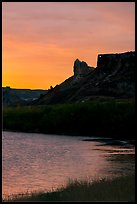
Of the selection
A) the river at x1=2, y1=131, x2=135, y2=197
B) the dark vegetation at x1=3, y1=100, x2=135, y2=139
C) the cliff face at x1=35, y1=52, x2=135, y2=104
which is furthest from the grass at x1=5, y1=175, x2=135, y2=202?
the cliff face at x1=35, y1=52, x2=135, y2=104

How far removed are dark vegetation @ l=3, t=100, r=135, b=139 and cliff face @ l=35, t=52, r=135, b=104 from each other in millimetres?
42704

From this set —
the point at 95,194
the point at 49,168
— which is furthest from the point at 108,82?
the point at 95,194

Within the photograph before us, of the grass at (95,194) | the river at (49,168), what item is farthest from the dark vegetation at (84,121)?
the grass at (95,194)

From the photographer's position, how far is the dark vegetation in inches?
3848

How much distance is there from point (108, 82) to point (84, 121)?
238 ft

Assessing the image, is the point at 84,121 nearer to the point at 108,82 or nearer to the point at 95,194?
the point at 108,82

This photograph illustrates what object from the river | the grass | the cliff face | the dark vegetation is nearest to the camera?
the grass

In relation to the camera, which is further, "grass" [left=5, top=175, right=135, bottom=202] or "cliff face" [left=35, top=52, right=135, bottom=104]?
"cliff face" [left=35, top=52, right=135, bottom=104]

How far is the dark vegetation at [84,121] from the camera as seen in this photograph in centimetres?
9775

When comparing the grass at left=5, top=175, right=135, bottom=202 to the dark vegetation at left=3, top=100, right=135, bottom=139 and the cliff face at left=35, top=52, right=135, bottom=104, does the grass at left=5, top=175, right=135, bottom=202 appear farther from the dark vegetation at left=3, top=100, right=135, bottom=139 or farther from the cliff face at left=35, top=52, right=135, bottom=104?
the cliff face at left=35, top=52, right=135, bottom=104

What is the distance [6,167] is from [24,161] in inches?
204

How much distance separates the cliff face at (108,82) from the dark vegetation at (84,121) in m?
42.7

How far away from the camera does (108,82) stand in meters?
174

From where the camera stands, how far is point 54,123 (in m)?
106
